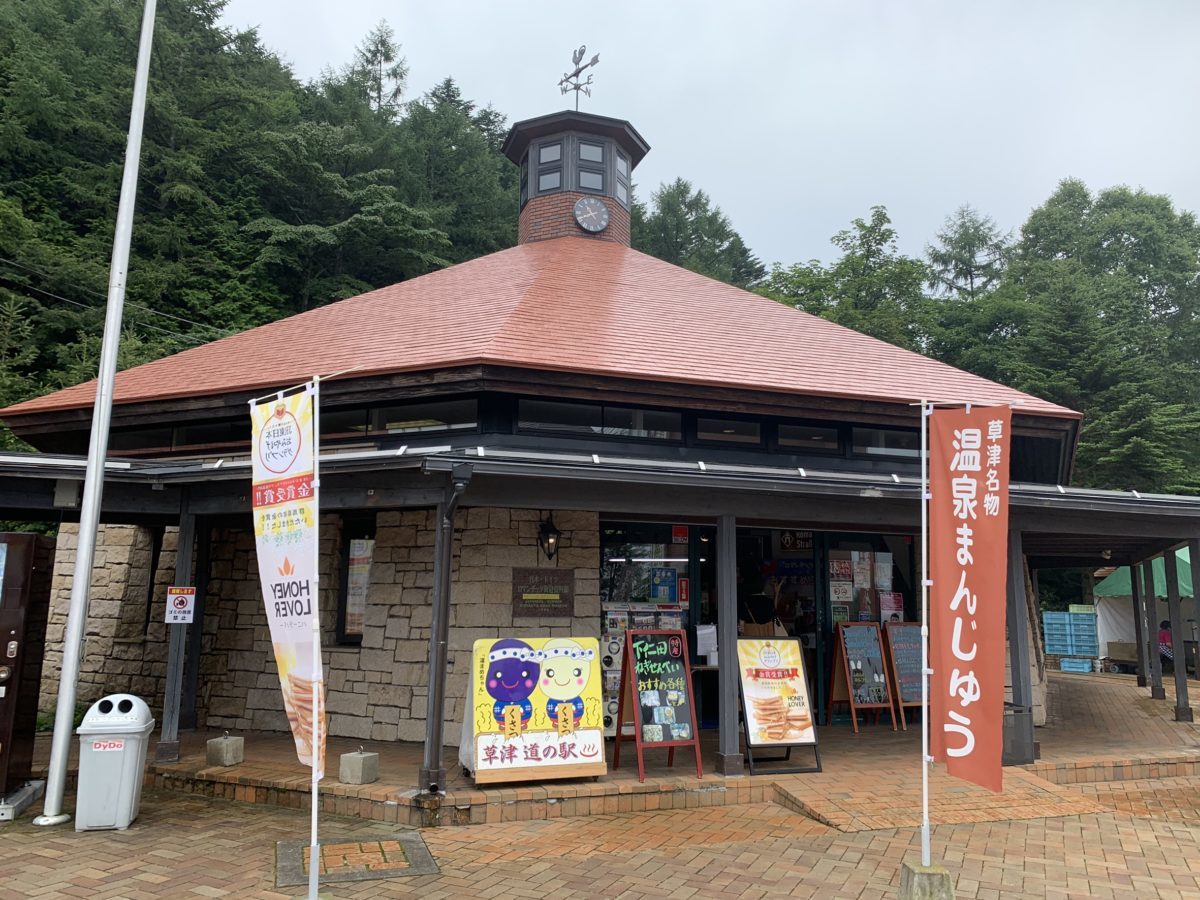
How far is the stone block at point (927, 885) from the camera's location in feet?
13.6

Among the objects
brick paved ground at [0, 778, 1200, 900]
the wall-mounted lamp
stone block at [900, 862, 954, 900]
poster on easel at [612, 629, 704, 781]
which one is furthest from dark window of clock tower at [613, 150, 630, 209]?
stone block at [900, 862, 954, 900]

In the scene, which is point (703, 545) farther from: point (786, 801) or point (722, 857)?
point (722, 857)

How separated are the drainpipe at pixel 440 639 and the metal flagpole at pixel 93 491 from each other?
2682 millimetres

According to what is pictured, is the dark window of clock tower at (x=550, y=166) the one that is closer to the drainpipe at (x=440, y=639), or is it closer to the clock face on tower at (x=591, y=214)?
the clock face on tower at (x=591, y=214)

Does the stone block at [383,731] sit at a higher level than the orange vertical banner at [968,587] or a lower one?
lower

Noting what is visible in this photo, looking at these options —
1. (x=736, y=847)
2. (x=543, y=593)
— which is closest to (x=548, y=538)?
(x=543, y=593)

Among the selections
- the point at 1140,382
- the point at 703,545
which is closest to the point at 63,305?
the point at 703,545

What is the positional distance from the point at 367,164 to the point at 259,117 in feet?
11.5

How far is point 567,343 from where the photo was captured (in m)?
8.72

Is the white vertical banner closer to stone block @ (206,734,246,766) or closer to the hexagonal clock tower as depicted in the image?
stone block @ (206,734,246,766)

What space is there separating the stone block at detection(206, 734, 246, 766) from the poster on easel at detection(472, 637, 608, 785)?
246cm

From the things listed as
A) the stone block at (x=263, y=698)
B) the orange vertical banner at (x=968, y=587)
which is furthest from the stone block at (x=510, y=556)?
the orange vertical banner at (x=968, y=587)

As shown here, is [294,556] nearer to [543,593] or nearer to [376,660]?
[543,593]

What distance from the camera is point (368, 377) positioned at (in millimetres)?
8414
